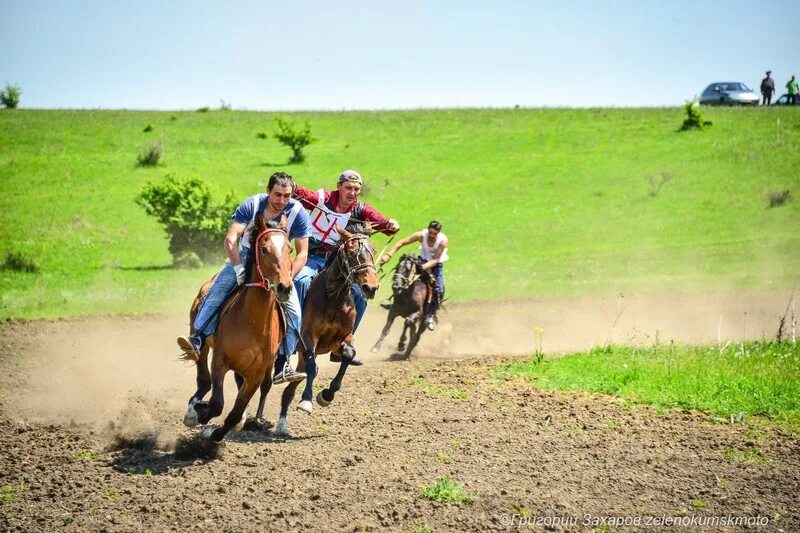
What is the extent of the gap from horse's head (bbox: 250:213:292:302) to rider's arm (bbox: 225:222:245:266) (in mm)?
536

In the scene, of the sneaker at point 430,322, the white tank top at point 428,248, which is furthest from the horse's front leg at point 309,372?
the white tank top at point 428,248

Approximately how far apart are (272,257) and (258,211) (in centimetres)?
131

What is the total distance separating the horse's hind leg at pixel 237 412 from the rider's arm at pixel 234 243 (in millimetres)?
1255

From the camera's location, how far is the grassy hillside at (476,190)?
94.2 feet

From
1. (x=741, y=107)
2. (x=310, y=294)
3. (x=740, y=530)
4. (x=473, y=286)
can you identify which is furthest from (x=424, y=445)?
(x=741, y=107)

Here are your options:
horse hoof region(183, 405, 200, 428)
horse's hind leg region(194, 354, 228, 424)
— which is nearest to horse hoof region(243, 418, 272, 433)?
horse hoof region(183, 405, 200, 428)

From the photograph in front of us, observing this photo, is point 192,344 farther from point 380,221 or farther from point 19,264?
point 19,264

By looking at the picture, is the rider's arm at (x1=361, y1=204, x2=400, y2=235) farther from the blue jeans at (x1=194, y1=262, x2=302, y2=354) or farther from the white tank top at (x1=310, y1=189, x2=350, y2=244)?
the blue jeans at (x1=194, y1=262, x2=302, y2=354)

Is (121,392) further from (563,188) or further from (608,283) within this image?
(563,188)

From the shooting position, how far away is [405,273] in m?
18.6

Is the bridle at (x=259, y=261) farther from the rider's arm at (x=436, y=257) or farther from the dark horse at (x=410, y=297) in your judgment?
the rider's arm at (x=436, y=257)

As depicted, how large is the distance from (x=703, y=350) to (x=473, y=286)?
39.0 feet

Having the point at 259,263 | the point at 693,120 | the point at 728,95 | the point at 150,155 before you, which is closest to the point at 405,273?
the point at 259,263

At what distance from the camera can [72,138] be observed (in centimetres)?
4703
